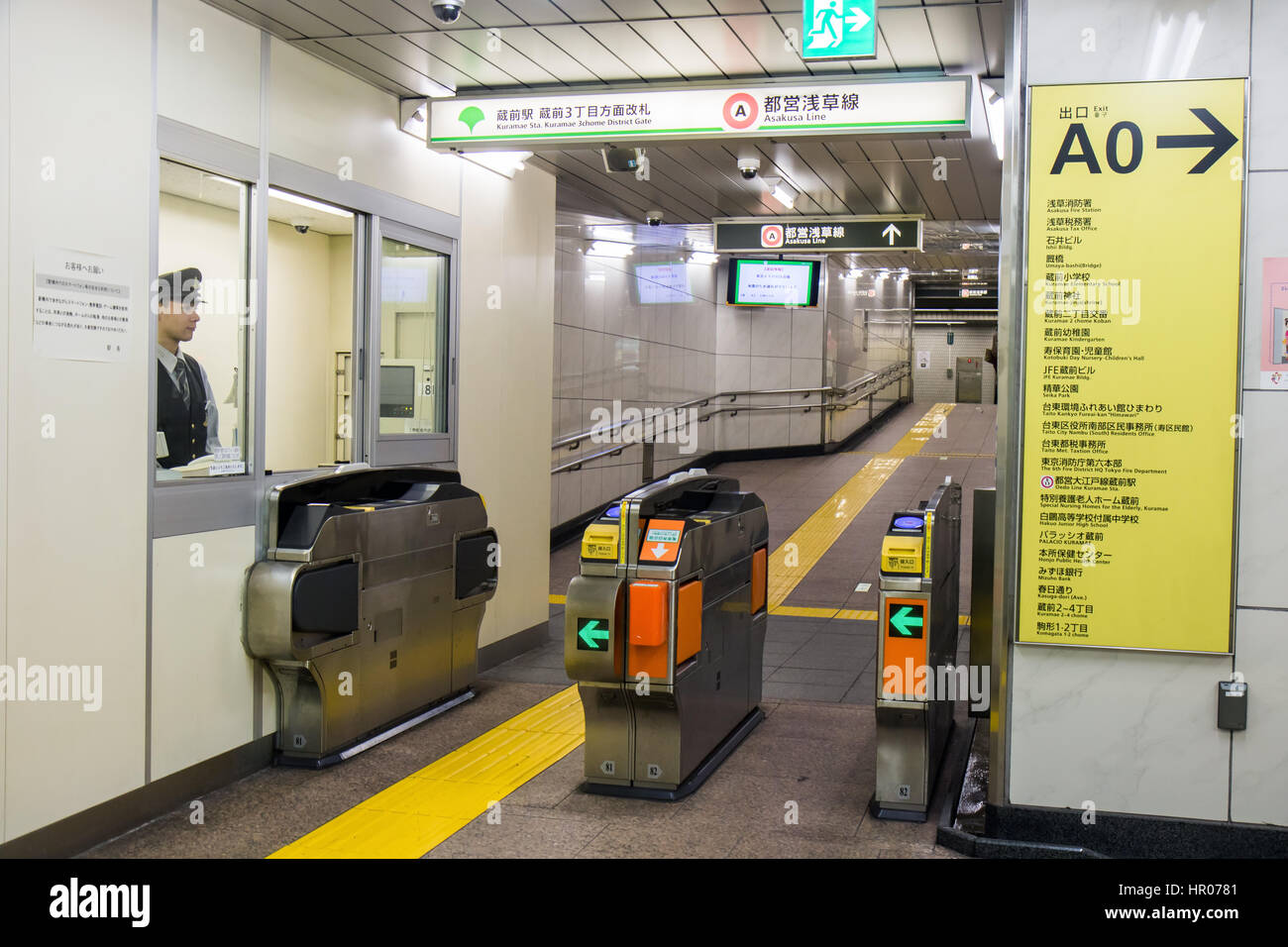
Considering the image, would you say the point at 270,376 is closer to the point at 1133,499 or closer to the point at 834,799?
the point at 834,799

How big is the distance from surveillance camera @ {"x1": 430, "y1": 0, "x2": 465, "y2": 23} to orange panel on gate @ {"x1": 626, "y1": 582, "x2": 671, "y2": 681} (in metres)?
2.31

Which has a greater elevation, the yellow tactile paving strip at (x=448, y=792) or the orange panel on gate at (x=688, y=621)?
the orange panel on gate at (x=688, y=621)

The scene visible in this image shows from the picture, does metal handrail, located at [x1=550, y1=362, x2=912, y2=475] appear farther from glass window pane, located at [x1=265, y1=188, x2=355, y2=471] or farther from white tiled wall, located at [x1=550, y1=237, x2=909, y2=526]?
glass window pane, located at [x1=265, y1=188, x2=355, y2=471]

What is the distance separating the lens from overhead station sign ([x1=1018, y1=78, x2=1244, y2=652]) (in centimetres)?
363

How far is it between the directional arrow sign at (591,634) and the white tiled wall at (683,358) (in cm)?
621

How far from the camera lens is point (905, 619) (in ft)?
14.1

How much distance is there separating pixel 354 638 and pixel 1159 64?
3.85 m

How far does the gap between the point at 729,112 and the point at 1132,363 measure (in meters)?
2.09

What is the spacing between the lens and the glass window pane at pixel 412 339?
568 centimetres

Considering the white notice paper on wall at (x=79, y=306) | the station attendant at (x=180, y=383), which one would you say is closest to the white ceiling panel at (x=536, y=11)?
the station attendant at (x=180, y=383)

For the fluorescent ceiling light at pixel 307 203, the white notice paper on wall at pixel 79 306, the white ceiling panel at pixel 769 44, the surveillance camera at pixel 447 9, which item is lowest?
the white notice paper on wall at pixel 79 306

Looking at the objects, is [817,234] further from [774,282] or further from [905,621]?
[905,621]

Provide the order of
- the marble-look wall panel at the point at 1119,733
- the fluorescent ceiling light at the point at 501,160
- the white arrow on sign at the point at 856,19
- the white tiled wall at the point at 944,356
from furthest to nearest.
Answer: the white tiled wall at the point at 944,356
the fluorescent ceiling light at the point at 501,160
the white arrow on sign at the point at 856,19
the marble-look wall panel at the point at 1119,733

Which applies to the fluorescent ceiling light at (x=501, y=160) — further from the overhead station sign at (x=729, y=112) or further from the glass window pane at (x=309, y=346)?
the overhead station sign at (x=729, y=112)
